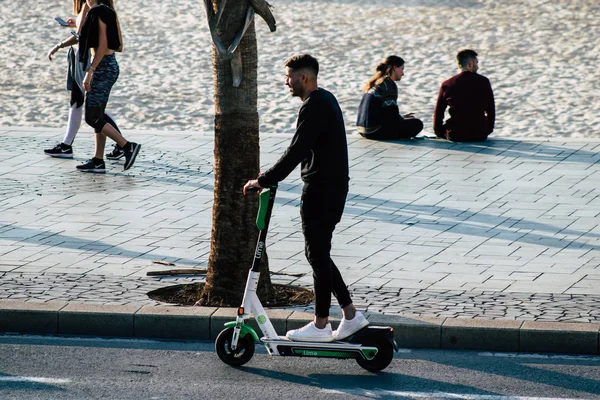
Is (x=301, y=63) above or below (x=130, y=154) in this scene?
above

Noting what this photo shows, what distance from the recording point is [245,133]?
774 cm

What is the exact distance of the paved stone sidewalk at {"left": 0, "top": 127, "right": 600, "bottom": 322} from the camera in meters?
7.91

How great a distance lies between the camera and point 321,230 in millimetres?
6621

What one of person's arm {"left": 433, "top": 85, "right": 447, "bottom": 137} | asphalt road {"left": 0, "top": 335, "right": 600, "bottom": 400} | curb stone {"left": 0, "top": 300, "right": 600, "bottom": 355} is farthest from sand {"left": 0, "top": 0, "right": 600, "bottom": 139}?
asphalt road {"left": 0, "top": 335, "right": 600, "bottom": 400}

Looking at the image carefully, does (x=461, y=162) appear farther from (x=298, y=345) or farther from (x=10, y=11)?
(x=10, y=11)

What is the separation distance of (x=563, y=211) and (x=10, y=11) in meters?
21.0

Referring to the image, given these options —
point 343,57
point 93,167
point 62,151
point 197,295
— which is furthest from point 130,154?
point 343,57

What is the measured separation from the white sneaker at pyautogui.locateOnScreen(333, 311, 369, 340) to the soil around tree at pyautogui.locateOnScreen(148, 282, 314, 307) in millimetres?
1046

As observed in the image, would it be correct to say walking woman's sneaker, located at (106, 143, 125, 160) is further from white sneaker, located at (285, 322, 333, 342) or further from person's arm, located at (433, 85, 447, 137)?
white sneaker, located at (285, 322, 333, 342)

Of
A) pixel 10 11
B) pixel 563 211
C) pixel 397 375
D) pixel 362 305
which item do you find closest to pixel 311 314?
pixel 362 305

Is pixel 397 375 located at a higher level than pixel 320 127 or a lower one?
lower

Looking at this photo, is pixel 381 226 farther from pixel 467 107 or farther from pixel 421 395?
pixel 467 107

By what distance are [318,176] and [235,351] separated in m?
1.07

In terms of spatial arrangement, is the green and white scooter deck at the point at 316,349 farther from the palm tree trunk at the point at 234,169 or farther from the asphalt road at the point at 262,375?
the palm tree trunk at the point at 234,169
